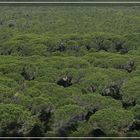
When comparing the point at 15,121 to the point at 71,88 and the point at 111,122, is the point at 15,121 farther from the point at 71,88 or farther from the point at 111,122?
the point at 71,88

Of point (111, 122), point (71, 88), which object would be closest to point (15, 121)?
point (111, 122)

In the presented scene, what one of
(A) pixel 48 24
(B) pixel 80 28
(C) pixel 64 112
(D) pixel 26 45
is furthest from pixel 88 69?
(A) pixel 48 24

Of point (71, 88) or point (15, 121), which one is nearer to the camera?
point (15, 121)

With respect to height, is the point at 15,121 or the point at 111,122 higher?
the point at 15,121

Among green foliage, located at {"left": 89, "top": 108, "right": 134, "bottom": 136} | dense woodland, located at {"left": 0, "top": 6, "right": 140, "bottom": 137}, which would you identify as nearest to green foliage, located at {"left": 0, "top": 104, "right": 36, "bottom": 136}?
dense woodland, located at {"left": 0, "top": 6, "right": 140, "bottom": 137}

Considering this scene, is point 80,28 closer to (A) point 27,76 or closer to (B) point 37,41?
(B) point 37,41

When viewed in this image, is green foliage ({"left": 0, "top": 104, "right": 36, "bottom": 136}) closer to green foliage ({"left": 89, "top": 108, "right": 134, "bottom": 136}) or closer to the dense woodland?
the dense woodland

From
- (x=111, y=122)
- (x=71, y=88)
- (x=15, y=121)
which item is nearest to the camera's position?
(x=15, y=121)

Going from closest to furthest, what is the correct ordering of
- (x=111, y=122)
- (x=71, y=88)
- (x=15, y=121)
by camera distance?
(x=15, y=121)
(x=111, y=122)
(x=71, y=88)

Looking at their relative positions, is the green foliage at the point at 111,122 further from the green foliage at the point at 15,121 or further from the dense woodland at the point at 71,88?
the green foliage at the point at 15,121
